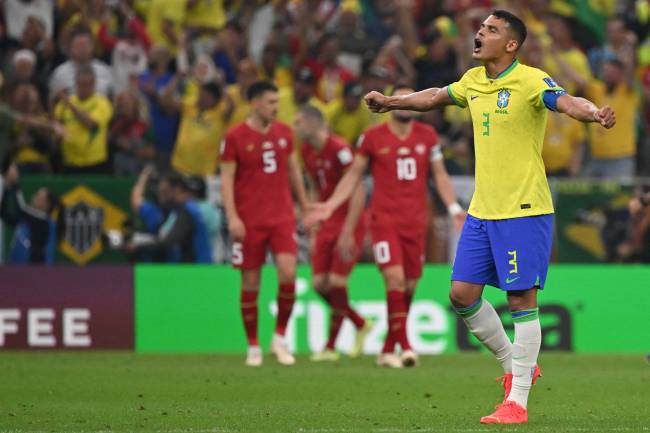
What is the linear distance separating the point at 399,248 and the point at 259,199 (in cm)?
155

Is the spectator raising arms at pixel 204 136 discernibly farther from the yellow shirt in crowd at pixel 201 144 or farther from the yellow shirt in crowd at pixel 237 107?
the yellow shirt in crowd at pixel 237 107

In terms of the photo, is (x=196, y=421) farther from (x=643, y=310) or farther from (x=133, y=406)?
(x=643, y=310)

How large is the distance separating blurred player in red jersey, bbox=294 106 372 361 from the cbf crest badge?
5857mm

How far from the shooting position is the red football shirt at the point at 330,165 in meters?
14.9

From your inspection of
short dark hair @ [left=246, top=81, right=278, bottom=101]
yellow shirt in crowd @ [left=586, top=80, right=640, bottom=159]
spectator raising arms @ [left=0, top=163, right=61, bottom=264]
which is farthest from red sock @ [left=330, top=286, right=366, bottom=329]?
yellow shirt in crowd @ [left=586, top=80, right=640, bottom=159]

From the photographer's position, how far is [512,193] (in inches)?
350

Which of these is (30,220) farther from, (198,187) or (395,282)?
(395,282)

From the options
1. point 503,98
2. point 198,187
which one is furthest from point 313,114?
point 503,98

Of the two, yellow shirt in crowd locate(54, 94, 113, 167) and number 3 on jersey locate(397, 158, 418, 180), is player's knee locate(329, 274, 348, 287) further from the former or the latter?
yellow shirt in crowd locate(54, 94, 113, 167)

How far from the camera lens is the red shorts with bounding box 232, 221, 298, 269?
46.2 feet

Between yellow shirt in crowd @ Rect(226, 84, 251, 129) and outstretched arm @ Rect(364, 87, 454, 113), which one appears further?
yellow shirt in crowd @ Rect(226, 84, 251, 129)

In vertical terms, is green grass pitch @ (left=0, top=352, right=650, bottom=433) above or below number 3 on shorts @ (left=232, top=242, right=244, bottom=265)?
below

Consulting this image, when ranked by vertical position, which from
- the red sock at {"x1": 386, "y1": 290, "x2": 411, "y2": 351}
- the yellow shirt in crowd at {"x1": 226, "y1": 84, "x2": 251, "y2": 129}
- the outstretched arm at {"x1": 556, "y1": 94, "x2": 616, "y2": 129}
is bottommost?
the red sock at {"x1": 386, "y1": 290, "x2": 411, "y2": 351}

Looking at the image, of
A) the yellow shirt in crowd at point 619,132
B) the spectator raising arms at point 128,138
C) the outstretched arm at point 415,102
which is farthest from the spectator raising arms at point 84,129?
the outstretched arm at point 415,102
